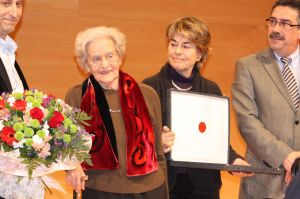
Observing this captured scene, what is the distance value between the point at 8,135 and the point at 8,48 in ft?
2.30

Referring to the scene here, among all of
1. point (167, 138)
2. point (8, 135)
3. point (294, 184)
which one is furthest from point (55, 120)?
point (294, 184)

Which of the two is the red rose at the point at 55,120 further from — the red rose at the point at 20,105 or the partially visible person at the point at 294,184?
the partially visible person at the point at 294,184

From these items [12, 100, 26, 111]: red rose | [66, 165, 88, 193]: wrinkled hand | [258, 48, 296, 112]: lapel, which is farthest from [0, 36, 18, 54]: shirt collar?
[258, 48, 296, 112]: lapel

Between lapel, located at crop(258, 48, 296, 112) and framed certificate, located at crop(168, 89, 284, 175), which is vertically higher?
lapel, located at crop(258, 48, 296, 112)

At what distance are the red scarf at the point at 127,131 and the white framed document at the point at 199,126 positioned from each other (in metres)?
Result: 0.19

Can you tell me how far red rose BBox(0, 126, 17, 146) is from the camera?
233cm

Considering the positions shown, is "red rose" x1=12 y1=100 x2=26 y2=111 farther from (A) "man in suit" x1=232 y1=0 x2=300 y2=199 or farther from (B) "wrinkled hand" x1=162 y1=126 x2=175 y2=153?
(A) "man in suit" x1=232 y1=0 x2=300 y2=199

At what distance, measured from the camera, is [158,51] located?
16.8 feet

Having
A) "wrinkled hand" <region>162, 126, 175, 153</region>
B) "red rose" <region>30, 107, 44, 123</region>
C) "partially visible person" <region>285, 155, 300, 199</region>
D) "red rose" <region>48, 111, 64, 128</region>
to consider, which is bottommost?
"partially visible person" <region>285, 155, 300, 199</region>

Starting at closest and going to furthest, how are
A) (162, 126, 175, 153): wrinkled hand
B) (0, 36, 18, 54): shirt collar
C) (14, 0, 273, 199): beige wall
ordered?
(0, 36, 18, 54): shirt collar → (162, 126, 175, 153): wrinkled hand → (14, 0, 273, 199): beige wall

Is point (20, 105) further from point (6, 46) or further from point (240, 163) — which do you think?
point (240, 163)

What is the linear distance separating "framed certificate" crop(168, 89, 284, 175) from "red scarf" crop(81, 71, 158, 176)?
188 millimetres

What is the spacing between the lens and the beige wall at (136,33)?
A: 4691 mm

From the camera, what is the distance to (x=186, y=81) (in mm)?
3391
